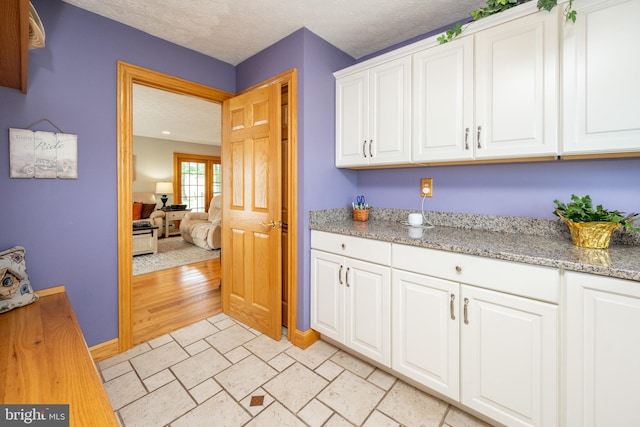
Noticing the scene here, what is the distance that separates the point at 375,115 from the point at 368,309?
1.42 meters

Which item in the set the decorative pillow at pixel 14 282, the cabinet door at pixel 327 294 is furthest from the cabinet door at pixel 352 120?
the decorative pillow at pixel 14 282

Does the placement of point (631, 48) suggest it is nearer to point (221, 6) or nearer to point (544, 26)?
point (544, 26)

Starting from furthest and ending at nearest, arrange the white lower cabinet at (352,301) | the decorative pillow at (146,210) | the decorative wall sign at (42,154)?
the decorative pillow at (146,210), the white lower cabinet at (352,301), the decorative wall sign at (42,154)

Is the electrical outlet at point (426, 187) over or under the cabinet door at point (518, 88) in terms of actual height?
under

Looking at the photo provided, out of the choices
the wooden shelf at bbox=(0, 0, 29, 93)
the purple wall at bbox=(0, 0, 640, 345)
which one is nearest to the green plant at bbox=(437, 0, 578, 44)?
the purple wall at bbox=(0, 0, 640, 345)

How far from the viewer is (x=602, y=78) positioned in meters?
1.31

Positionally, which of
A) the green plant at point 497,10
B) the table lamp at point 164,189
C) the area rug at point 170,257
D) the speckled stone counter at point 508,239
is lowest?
the area rug at point 170,257

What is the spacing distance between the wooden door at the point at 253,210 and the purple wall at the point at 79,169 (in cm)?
82

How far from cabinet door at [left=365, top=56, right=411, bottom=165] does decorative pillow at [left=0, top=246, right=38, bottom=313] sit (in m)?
2.31

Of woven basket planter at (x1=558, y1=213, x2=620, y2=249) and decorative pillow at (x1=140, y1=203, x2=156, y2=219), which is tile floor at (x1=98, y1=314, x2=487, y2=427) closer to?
woven basket planter at (x1=558, y1=213, x2=620, y2=249)

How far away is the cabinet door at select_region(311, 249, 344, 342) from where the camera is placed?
2.03 meters

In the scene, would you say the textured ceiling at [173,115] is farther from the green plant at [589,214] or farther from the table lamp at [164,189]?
the green plant at [589,214]

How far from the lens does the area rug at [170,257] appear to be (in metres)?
4.18

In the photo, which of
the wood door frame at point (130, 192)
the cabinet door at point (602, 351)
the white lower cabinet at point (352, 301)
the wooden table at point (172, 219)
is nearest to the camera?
the cabinet door at point (602, 351)
